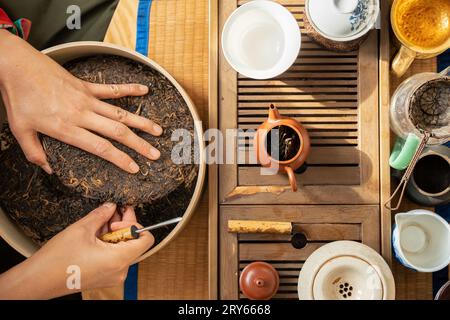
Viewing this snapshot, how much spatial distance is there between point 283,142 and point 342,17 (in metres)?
0.32

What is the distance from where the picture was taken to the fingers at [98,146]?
43.8 inches

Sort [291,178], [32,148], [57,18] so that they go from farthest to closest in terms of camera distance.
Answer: [57,18] → [32,148] → [291,178]

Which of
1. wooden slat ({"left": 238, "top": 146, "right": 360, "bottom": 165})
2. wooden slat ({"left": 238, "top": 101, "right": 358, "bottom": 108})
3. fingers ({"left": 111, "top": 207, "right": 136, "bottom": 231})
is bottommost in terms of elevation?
fingers ({"left": 111, "top": 207, "right": 136, "bottom": 231})

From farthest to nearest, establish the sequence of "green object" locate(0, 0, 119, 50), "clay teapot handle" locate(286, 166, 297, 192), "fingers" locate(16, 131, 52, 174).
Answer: "green object" locate(0, 0, 119, 50)
"fingers" locate(16, 131, 52, 174)
"clay teapot handle" locate(286, 166, 297, 192)

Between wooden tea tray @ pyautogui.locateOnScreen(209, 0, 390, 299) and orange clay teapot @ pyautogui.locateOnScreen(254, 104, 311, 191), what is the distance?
0.25 feet

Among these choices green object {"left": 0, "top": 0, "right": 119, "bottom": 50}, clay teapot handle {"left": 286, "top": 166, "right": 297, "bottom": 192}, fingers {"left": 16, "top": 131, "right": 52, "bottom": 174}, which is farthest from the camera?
green object {"left": 0, "top": 0, "right": 119, "bottom": 50}

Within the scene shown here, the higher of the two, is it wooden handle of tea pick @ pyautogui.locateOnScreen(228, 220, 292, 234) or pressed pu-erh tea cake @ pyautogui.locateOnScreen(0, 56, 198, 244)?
pressed pu-erh tea cake @ pyautogui.locateOnScreen(0, 56, 198, 244)

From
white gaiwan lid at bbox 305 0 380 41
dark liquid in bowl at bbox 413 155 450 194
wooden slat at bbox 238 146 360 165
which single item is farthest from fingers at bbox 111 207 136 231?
dark liquid in bowl at bbox 413 155 450 194

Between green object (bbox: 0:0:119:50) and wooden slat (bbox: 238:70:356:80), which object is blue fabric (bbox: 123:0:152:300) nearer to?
green object (bbox: 0:0:119:50)

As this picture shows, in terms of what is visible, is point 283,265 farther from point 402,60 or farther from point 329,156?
point 402,60

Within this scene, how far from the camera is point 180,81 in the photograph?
1.36 m

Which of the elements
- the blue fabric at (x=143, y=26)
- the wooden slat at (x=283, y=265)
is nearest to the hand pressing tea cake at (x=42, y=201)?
the wooden slat at (x=283, y=265)

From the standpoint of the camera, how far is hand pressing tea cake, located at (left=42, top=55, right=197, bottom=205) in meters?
1.12

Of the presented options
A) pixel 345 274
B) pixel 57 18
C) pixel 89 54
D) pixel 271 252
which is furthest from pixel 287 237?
pixel 57 18
